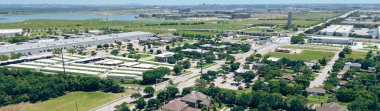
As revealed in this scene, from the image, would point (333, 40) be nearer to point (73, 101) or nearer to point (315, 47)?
point (315, 47)

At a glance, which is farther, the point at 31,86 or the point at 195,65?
the point at 195,65

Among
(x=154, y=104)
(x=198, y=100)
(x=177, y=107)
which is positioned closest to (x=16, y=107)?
(x=154, y=104)

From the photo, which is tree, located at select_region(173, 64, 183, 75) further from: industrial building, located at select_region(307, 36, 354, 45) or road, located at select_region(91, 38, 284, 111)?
industrial building, located at select_region(307, 36, 354, 45)

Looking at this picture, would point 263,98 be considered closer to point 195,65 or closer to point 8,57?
point 195,65

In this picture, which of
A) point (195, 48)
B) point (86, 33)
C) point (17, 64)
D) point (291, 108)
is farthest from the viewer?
point (86, 33)

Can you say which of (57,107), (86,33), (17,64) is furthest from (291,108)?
(86,33)

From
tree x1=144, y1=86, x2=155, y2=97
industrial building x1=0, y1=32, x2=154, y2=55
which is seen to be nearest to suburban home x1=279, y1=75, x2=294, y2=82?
tree x1=144, y1=86, x2=155, y2=97
